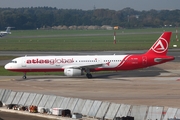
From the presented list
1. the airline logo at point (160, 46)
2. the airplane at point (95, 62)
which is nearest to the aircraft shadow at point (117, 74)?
the airplane at point (95, 62)

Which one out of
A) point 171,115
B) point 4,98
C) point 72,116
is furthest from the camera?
point 4,98

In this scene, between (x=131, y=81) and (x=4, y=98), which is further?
(x=131, y=81)

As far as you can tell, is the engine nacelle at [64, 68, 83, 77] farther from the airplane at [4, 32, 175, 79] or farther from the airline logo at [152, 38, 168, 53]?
the airline logo at [152, 38, 168, 53]

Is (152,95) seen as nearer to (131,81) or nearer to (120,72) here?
(131,81)

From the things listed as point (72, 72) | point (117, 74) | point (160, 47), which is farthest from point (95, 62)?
point (160, 47)

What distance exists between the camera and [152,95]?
2191 inches

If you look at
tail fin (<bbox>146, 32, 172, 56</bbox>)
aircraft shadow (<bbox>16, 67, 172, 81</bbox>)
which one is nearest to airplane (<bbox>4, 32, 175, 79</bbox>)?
tail fin (<bbox>146, 32, 172, 56</bbox>)

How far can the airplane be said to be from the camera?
73.3 m

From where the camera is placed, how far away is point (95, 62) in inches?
2911

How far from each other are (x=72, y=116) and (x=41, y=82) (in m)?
26.7

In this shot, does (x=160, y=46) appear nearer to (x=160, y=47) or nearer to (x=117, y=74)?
(x=160, y=47)

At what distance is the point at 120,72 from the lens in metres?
80.9

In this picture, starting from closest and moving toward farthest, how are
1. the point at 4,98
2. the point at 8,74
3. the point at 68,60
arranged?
1. the point at 4,98
2. the point at 68,60
3. the point at 8,74

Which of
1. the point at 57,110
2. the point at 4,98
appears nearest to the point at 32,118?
the point at 57,110
